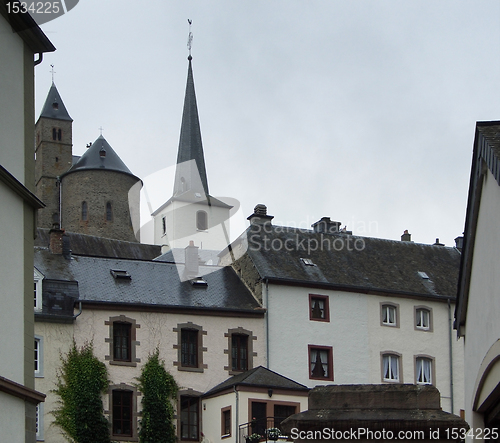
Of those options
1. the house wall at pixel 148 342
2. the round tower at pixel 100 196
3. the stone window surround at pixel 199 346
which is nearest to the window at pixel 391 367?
the house wall at pixel 148 342

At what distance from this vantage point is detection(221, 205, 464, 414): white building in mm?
37969

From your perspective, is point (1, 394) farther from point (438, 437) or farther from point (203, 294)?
point (203, 294)

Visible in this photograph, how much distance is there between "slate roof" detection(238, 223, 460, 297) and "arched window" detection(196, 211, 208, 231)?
4082cm

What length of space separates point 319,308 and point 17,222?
25794mm

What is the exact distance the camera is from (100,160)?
266ft

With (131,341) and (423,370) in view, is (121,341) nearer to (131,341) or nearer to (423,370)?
(131,341)

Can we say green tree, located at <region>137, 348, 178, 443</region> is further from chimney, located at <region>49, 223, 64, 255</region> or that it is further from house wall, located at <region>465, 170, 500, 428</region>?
house wall, located at <region>465, 170, 500, 428</region>

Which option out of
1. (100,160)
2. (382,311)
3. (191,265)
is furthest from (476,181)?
(100,160)

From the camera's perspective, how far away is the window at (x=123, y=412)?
33.9 m

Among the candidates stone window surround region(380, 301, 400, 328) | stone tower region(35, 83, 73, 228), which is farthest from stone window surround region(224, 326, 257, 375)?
stone tower region(35, 83, 73, 228)

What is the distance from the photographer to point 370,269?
42.3 m

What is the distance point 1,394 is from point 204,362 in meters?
23.5

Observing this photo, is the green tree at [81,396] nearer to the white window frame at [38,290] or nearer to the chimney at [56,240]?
the white window frame at [38,290]

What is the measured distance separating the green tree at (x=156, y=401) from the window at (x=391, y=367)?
9.24 m
